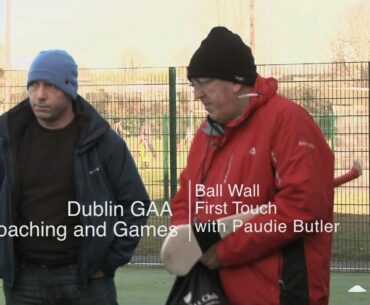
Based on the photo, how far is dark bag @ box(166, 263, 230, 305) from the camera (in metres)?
3.27

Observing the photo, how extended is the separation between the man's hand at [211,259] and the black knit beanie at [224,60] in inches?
25.1

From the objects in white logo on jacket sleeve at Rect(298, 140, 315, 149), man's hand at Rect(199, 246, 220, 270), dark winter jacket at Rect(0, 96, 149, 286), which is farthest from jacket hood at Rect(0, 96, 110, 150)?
white logo on jacket sleeve at Rect(298, 140, 315, 149)

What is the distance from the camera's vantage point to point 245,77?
11.0 feet

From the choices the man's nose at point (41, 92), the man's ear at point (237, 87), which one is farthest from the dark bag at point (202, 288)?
the man's nose at point (41, 92)

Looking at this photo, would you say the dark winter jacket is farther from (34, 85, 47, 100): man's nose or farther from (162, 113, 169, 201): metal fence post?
(162, 113, 169, 201): metal fence post

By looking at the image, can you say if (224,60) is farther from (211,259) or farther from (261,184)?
(211,259)

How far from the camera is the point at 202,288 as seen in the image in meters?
3.29

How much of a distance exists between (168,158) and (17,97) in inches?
77.7

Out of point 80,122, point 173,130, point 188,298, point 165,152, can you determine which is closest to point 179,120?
point 173,130

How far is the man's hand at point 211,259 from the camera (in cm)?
323

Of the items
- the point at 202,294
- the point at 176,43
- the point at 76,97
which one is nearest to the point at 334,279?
the point at 76,97

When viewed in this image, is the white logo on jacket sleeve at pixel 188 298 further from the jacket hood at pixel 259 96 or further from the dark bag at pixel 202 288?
the jacket hood at pixel 259 96

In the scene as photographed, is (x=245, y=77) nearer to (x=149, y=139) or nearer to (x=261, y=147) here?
(x=261, y=147)

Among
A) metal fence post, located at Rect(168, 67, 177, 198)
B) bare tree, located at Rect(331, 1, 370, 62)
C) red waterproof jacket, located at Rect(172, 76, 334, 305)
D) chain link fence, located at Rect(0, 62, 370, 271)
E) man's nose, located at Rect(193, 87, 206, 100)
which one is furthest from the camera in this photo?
bare tree, located at Rect(331, 1, 370, 62)
